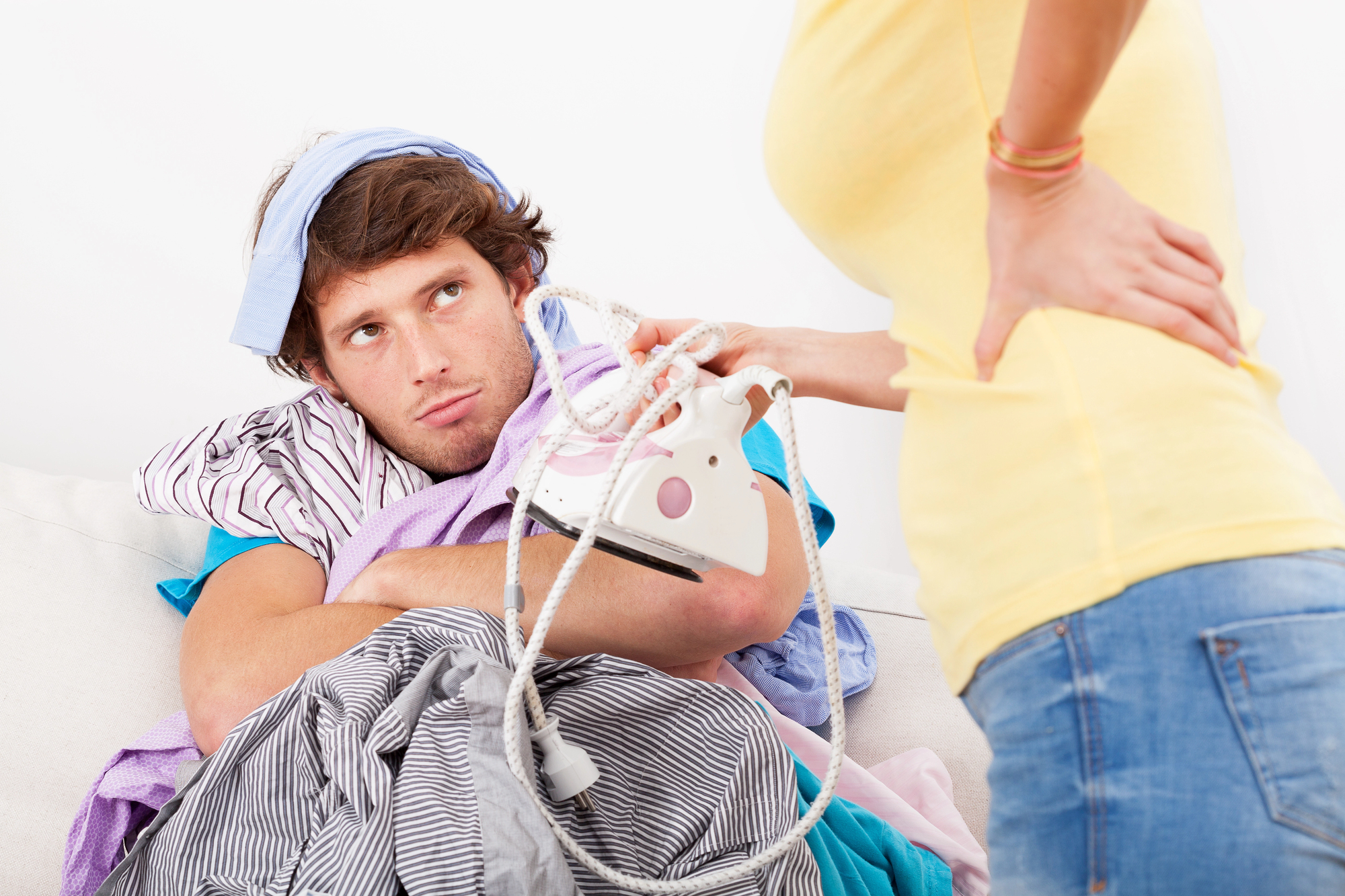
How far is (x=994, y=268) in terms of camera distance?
1.61 ft

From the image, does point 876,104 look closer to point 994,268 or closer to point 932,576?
point 994,268

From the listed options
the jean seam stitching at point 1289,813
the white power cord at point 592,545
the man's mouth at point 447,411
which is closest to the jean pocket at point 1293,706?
the jean seam stitching at point 1289,813

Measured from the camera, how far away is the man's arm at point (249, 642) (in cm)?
100

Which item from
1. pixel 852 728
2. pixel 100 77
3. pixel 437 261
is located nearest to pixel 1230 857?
pixel 852 728

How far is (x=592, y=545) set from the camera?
682mm

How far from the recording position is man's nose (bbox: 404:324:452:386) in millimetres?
1268

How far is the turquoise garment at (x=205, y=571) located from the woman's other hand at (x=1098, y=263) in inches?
41.7

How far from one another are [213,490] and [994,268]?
1.09 meters

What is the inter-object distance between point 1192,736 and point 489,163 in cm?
183

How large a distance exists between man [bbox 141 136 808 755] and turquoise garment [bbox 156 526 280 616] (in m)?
0.01

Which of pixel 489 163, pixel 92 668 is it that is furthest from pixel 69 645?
pixel 489 163

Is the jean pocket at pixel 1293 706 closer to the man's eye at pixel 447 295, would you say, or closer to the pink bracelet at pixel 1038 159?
the pink bracelet at pixel 1038 159

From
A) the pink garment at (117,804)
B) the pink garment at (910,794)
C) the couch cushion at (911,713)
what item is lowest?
the pink garment at (117,804)

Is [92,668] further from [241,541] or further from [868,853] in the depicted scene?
[868,853]
